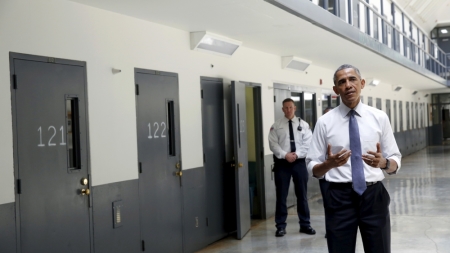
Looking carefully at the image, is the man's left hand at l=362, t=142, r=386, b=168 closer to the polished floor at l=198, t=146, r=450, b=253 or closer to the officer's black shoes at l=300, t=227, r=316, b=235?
the polished floor at l=198, t=146, r=450, b=253

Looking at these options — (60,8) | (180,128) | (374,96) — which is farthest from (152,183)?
(374,96)

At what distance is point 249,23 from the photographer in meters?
6.59

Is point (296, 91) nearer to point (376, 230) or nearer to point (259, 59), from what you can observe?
point (259, 59)

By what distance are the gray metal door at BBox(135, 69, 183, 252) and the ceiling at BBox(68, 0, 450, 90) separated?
2.20 ft

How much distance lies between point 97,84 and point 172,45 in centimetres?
153

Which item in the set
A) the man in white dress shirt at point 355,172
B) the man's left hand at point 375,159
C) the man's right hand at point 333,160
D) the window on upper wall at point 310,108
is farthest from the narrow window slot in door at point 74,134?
the window on upper wall at point 310,108

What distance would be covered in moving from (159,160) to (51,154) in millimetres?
1752

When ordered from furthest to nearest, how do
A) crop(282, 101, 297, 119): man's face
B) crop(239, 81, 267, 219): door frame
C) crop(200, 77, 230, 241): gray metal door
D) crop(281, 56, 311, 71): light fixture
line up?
1. crop(281, 56, 311, 71): light fixture
2. crop(239, 81, 267, 219): door frame
3. crop(282, 101, 297, 119): man's face
4. crop(200, 77, 230, 241): gray metal door

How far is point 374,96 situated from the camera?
1761 centimetres

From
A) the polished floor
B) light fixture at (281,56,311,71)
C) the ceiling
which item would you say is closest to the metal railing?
the ceiling

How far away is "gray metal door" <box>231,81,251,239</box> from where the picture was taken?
734 cm

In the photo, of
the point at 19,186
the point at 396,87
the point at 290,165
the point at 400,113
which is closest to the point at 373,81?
the point at 396,87

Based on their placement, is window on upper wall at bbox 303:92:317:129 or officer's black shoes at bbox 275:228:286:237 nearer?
officer's black shoes at bbox 275:228:286:237

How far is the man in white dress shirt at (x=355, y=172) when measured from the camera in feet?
10.5
